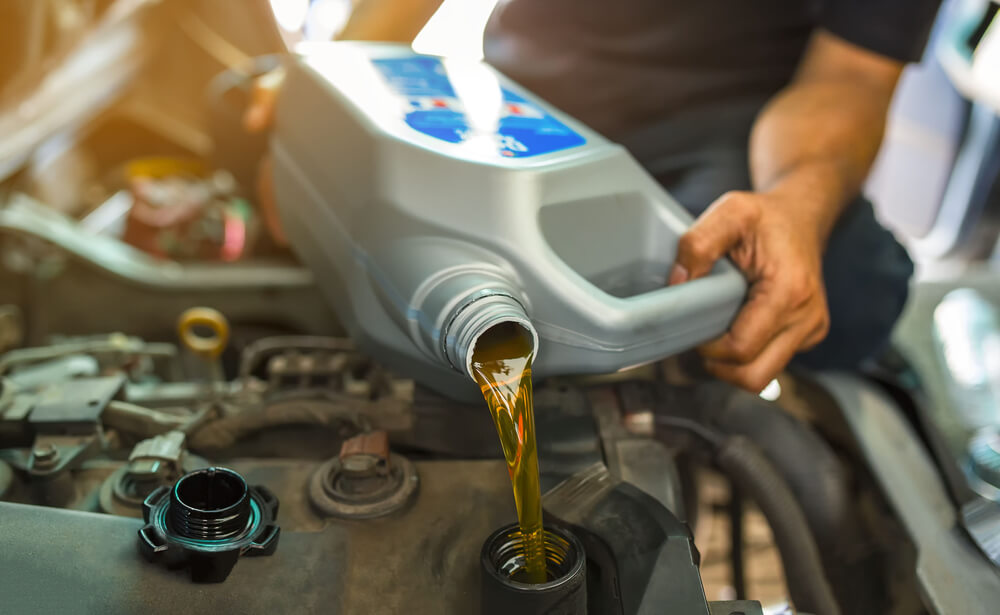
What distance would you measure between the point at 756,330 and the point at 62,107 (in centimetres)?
154

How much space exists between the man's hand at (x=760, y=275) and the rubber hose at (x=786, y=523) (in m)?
0.07

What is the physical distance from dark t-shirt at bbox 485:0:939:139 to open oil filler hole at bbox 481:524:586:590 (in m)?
0.74

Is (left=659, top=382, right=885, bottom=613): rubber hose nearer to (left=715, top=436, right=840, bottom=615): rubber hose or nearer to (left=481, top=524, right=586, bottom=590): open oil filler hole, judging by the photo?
(left=715, top=436, right=840, bottom=615): rubber hose

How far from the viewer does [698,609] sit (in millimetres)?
555

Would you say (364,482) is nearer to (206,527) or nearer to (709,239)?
(206,527)

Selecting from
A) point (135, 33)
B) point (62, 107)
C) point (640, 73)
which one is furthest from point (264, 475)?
point (135, 33)

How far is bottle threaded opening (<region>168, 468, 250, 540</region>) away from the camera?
57 cm

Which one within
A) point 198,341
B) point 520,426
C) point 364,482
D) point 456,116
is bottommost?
point 198,341

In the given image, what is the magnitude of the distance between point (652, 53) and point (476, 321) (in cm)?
74

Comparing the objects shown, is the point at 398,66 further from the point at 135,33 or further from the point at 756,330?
the point at 135,33

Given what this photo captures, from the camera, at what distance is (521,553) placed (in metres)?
0.60

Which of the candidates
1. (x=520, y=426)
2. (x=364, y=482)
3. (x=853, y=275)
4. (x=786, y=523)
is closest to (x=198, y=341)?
(x=364, y=482)

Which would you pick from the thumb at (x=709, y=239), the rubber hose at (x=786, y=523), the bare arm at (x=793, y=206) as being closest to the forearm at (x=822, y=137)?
the bare arm at (x=793, y=206)

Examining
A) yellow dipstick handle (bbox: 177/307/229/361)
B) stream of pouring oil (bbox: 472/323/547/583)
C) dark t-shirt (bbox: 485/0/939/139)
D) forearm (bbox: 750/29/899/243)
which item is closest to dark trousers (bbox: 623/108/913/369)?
forearm (bbox: 750/29/899/243)
